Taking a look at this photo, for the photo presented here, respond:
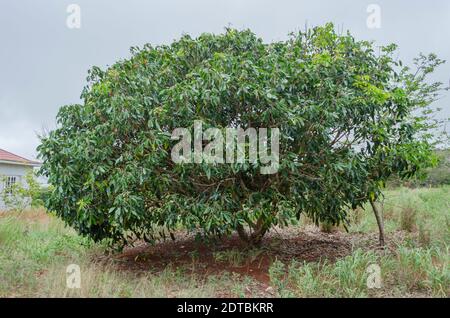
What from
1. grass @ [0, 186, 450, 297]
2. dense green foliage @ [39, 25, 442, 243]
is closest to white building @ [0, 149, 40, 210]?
grass @ [0, 186, 450, 297]

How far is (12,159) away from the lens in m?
15.5

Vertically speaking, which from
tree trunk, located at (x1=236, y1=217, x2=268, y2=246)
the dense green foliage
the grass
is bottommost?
the grass

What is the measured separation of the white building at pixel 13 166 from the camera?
1521cm

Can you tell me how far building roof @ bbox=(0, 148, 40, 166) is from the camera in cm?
1519

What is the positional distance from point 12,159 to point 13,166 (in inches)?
22.7

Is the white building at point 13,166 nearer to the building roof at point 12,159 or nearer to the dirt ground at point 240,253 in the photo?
the building roof at point 12,159

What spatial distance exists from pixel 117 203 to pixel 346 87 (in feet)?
10.9

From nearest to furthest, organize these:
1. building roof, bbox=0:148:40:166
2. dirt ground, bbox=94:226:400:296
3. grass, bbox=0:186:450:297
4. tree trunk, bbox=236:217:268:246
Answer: grass, bbox=0:186:450:297 → dirt ground, bbox=94:226:400:296 → tree trunk, bbox=236:217:268:246 → building roof, bbox=0:148:40:166

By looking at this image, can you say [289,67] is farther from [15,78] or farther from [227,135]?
[15,78]

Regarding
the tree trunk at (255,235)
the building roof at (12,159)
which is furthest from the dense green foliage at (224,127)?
the building roof at (12,159)

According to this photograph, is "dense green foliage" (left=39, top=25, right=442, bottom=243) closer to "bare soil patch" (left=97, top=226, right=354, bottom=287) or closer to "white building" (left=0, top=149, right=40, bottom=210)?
"bare soil patch" (left=97, top=226, right=354, bottom=287)

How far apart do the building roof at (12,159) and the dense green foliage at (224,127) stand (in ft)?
39.1

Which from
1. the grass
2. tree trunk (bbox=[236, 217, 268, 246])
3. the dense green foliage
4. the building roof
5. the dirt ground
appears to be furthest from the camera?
the building roof

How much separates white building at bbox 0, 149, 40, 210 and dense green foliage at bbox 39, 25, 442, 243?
12.0 m
